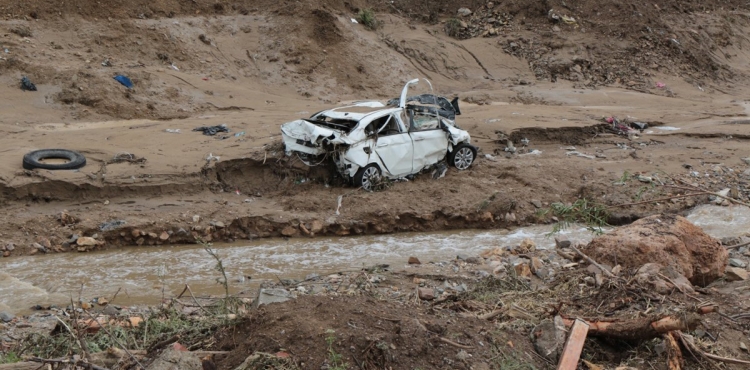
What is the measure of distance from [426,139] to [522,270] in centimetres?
539

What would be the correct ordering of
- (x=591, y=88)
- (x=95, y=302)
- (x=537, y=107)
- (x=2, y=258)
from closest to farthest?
(x=95, y=302)
(x=2, y=258)
(x=537, y=107)
(x=591, y=88)

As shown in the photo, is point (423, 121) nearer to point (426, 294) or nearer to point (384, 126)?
point (384, 126)

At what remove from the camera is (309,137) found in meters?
12.0

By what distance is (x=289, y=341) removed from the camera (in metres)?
4.56

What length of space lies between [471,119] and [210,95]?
661cm

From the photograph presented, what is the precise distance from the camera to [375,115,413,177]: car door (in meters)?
12.5

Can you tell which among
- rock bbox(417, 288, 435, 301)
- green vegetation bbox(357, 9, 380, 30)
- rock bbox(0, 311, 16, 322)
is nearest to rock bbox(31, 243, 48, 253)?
rock bbox(0, 311, 16, 322)

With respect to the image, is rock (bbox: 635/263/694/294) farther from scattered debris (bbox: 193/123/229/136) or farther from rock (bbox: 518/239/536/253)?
scattered debris (bbox: 193/123/229/136)

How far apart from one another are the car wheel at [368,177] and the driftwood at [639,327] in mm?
7220

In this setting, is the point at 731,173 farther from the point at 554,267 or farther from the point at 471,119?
the point at 554,267

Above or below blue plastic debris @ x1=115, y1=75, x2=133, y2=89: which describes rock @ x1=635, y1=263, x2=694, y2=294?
below

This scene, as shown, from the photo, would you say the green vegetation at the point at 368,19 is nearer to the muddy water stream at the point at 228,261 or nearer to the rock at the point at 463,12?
the rock at the point at 463,12

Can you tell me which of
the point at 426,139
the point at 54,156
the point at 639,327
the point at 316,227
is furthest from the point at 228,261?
the point at 639,327

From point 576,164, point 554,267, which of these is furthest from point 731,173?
point 554,267
